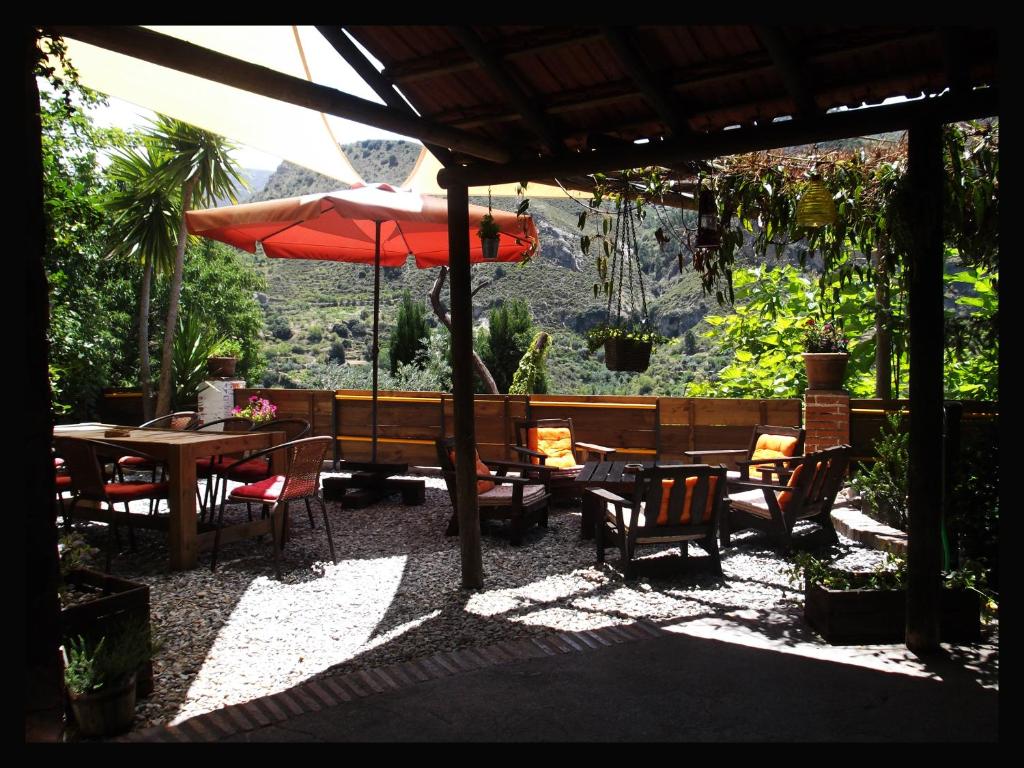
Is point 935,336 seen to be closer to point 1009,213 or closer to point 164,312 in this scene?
point 1009,213

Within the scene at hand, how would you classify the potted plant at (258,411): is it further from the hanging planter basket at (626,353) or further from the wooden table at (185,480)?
the hanging planter basket at (626,353)

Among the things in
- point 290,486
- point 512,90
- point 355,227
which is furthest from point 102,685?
point 355,227

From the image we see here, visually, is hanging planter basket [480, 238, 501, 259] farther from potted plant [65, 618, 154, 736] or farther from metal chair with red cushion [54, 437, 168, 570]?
potted plant [65, 618, 154, 736]

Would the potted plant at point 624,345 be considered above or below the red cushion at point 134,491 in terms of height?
above

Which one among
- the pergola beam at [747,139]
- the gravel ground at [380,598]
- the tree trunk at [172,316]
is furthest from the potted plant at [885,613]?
the tree trunk at [172,316]

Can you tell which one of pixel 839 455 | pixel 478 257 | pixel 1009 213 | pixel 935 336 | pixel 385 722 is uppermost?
pixel 478 257

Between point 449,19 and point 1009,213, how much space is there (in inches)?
77.1

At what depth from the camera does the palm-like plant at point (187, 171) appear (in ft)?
38.0

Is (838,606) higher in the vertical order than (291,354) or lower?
lower

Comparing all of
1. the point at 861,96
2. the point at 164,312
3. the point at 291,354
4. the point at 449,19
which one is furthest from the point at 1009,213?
the point at 291,354

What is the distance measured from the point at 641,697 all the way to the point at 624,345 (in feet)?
8.56

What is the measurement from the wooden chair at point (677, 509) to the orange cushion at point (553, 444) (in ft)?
6.78

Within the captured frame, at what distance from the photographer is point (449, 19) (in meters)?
2.35

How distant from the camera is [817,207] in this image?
4.02m
